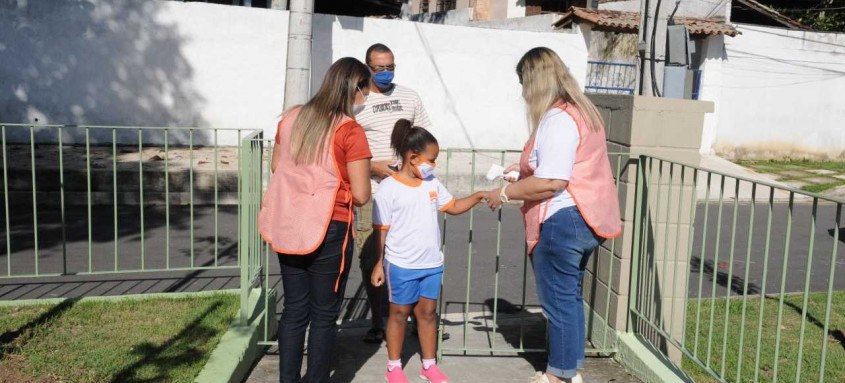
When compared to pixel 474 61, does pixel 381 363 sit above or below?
below

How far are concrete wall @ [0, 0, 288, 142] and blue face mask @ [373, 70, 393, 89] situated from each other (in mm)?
8964

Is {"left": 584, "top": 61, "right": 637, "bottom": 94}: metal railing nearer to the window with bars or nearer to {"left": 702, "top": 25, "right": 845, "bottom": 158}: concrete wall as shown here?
{"left": 702, "top": 25, "right": 845, "bottom": 158}: concrete wall

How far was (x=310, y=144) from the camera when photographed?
3.62m

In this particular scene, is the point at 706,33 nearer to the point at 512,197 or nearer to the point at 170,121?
the point at 170,121

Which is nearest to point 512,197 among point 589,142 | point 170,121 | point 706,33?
point 589,142

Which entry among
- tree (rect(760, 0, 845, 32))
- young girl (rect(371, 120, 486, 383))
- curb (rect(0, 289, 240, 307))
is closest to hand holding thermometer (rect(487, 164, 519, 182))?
young girl (rect(371, 120, 486, 383))

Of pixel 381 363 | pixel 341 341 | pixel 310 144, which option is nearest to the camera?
pixel 310 144

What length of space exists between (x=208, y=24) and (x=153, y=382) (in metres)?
10.2

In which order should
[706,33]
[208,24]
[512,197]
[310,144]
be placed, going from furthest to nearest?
[706,33]
[208,24]
[512,197]
[310,144]

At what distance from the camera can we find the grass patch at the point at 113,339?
14.2ft

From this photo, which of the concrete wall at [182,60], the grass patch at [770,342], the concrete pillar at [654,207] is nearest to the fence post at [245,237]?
the concrete pillar at [654,207]

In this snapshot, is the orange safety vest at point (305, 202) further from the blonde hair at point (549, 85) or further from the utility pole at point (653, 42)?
the utility pole at point (653, 42)

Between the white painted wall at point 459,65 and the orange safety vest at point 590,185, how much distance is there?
35.2ft

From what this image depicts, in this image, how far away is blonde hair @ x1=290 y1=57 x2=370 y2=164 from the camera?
3.62m
